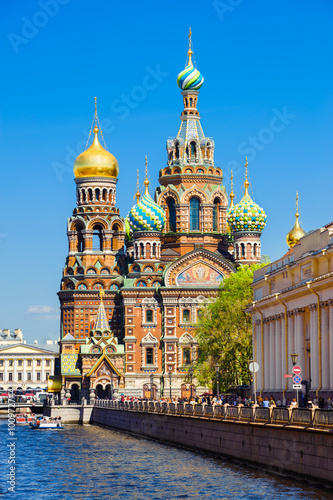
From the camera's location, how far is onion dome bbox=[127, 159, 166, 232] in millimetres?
91938

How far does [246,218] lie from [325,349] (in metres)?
48.9

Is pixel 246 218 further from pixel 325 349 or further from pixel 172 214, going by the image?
pixel 325 349

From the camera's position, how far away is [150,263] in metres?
91.9

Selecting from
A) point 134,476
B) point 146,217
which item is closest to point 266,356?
point 134,476

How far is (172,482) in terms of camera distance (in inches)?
1452

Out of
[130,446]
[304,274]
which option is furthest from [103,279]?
[304,274]

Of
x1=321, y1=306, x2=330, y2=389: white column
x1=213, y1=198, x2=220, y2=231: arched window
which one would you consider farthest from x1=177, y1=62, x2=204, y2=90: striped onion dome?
A: x1=321, y1=306, x2=330, y2=389: white column

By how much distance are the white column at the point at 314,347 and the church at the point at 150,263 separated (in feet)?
134

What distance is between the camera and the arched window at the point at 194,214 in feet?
314

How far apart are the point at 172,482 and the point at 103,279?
58.2 metres

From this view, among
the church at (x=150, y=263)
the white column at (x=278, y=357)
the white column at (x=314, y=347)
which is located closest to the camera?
the white column at (x=314, y=347)

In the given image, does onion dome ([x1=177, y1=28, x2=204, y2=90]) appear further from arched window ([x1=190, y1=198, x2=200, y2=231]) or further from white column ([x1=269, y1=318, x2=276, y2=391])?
white column ([x1=269, y1=318, x2=276, y2=391])

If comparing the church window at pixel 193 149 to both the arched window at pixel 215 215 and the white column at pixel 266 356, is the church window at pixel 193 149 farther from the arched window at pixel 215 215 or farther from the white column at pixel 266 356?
the white column at pixel 266 356

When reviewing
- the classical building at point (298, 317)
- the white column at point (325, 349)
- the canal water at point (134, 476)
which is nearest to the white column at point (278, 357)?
the classical building at point (298, 317)
